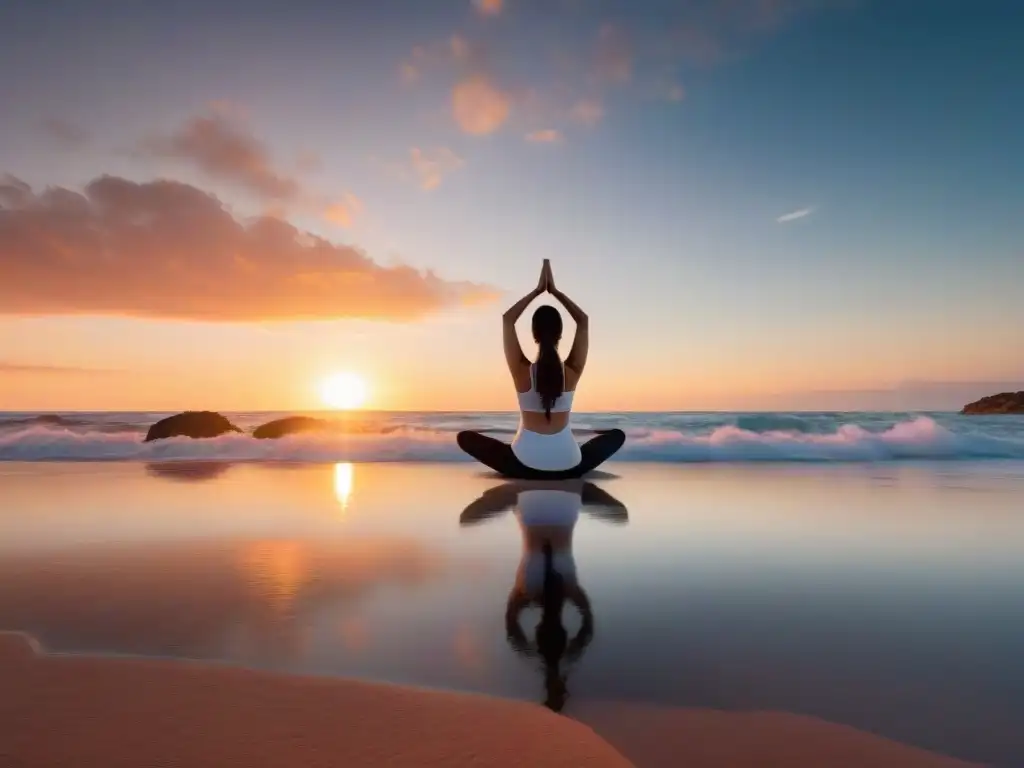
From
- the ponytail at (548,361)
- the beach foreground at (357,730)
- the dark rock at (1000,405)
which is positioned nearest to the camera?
the beach foreground at (357,730)

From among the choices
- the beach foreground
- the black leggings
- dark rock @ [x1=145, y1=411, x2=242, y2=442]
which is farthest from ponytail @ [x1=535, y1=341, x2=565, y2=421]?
dark rock @ [x1=145, y1=411, x2=242, y2=442]

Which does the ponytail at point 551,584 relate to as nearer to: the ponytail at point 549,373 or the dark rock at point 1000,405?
the ponytail at point 549,373

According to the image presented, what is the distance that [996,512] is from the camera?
6.42m

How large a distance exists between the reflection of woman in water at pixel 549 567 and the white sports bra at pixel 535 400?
3.65 ft

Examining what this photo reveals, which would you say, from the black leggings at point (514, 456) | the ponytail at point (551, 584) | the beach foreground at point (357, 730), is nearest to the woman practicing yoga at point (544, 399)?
the black leggings at point (514, 456)

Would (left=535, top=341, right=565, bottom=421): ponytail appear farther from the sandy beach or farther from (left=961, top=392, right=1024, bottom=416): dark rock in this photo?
(left=961, top=392, right=1024, bottom=416): dark rock

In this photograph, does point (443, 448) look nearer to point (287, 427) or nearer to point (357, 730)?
point (287, 427)

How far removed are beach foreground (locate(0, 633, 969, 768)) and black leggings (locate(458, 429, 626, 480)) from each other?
6.48 meters

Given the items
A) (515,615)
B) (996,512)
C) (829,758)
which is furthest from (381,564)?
(996,512)

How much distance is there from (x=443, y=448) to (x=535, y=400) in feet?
19.1

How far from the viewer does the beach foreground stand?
5.94 ft

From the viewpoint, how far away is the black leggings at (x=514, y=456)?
8.79 metres

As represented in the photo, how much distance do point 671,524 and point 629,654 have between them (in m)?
3.31

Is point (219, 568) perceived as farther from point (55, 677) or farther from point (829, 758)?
point (829, 758)
